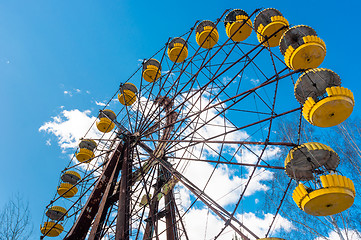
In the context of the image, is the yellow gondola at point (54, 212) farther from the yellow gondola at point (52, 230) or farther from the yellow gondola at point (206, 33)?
the yellow gondola at point (206, 33)

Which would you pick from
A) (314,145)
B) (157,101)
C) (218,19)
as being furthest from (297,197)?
(157,101)

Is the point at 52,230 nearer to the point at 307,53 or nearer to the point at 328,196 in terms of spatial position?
the point at 328,196

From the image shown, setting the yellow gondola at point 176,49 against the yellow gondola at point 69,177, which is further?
the yellow gondola at point 69,177

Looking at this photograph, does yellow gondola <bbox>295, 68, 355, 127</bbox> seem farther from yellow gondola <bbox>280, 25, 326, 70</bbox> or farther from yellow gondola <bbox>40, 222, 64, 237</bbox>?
yellow gondola <bbox>40, 222, 64, 237</bbox>

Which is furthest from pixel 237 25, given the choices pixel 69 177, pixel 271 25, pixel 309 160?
pixel 69 177

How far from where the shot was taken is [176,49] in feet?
44.1

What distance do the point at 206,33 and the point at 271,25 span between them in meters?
4.41

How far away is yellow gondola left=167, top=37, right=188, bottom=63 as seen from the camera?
1345 cm

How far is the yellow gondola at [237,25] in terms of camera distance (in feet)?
34.2

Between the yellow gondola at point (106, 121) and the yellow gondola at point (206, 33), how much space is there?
22.8 feet

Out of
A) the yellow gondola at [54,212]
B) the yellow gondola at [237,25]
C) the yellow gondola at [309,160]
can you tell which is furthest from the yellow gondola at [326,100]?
the yellow gondola at [54,212]

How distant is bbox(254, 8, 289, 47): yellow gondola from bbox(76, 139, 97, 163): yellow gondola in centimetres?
1155

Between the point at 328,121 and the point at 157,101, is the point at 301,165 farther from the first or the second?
the point at 157,101

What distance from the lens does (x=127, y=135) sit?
11875 mm
